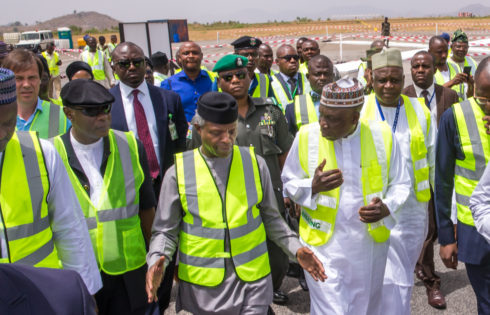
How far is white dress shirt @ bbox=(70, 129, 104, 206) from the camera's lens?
309cm

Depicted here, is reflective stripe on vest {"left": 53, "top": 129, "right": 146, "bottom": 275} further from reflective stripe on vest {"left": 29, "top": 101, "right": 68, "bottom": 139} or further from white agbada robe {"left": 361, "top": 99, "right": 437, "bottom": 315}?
white agbada robe {"left": 361, "top": 99, "right": 437, "bottom": 315}

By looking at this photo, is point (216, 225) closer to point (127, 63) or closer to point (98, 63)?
point (127, 63)

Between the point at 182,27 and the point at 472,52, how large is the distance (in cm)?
1546

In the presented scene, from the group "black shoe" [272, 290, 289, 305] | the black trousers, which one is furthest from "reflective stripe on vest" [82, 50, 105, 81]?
the black trousers

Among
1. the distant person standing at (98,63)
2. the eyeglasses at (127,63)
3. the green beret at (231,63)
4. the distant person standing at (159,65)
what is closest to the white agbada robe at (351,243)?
the green beret at (231,63)

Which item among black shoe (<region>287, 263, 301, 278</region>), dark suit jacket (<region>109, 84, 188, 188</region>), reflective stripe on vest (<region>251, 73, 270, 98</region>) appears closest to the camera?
dark suit jacket (<region>109, 84, 188, 188</region>)

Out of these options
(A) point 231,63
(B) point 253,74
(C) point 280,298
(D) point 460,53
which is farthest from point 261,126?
(D) point 460,53

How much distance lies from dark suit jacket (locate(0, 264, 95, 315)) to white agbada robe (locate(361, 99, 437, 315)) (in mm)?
2693

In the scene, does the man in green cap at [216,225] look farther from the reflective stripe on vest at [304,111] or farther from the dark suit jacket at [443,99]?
the dark suit jacket at [443,99]

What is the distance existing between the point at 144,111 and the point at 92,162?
1.40 metres

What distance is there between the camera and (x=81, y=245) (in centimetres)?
265

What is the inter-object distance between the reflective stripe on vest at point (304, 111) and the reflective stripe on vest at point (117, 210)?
6.60ft

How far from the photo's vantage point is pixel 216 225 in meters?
2.87

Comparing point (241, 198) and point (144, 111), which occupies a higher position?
point (144, 111)
